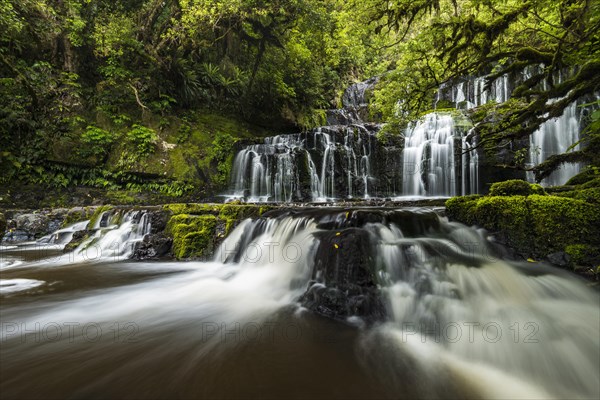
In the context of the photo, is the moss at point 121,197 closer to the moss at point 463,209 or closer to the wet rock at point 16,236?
the wet rock at point 16,236

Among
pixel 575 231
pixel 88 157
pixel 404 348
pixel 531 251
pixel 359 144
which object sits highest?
pixel 359 144

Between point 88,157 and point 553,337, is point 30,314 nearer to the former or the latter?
point 553,337

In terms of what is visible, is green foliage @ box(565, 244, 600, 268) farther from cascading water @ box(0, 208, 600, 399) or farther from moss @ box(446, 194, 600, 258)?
cascading water @ box(0, 208, 600, 399)

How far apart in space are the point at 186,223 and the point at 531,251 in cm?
594

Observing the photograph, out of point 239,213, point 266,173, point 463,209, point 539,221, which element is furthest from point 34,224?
point 539,221

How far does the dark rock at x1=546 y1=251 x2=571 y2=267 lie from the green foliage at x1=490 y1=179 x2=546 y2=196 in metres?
1.03

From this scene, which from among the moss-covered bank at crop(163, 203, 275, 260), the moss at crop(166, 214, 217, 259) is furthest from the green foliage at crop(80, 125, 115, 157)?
the moss at crop(166, 214, 217, 259)

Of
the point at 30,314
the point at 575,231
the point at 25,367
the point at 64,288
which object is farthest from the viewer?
the point at 64,288

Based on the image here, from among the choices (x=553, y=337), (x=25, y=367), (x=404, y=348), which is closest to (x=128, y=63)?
(x=25, y=367)

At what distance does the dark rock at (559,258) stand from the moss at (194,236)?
537 cm

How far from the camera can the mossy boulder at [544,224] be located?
338cm

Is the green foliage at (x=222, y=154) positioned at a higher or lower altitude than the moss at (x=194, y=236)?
higher

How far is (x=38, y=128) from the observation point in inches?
395

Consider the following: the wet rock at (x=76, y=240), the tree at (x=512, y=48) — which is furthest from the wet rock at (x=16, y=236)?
the tree at (x=512, y=48)
